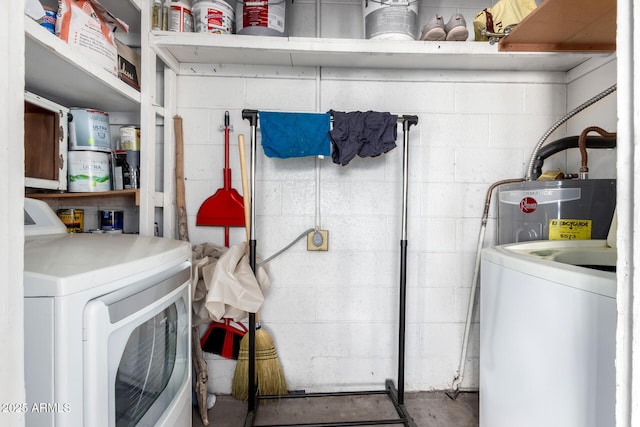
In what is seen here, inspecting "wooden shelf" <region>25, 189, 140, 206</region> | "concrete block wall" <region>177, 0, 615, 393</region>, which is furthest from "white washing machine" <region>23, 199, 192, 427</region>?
"concrete block wall" <region>177, 0, 615, 393</region>

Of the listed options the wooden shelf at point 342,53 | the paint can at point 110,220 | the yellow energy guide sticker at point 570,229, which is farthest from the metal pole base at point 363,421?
the wooden shelf at point 342,53

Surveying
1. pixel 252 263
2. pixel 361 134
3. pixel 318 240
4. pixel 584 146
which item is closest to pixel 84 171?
pixel 252 263

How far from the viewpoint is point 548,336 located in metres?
0.89

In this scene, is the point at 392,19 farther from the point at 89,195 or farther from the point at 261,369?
the point at 261,369

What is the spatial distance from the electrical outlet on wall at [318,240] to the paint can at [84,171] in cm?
103

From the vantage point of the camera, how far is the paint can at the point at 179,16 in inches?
62.6

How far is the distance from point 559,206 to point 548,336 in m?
0.76

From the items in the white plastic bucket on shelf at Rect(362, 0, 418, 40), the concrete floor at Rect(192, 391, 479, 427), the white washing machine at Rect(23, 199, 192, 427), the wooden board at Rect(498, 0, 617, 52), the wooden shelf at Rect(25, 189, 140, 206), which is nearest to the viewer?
the white washing machine at Rect(23, 199, 192, 427)

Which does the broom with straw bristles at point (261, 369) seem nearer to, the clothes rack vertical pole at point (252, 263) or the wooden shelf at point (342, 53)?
the clothes rack vertical pole at point (252, 263)

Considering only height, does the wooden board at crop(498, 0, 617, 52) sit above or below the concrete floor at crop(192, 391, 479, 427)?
above

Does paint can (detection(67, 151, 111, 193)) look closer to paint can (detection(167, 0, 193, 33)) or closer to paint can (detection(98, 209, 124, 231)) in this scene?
paint can (detection(98, 209, 124, 231))

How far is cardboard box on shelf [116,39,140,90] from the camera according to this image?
147 cm

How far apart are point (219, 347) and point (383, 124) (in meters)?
1.45

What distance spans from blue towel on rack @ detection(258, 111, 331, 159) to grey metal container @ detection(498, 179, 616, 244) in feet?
3.08
